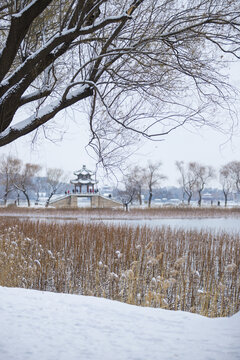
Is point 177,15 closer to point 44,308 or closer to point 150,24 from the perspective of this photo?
point 150,24

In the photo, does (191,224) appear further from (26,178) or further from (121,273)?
(26,178)

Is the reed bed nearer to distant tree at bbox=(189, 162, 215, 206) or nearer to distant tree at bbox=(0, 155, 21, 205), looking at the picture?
distant tree at bbox=(0, 155, 21, 205)

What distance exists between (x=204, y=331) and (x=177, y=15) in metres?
3.13

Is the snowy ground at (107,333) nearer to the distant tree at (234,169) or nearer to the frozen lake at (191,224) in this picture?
the frozen lake at (191,224)

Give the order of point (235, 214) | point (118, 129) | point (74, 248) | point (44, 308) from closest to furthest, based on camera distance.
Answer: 1. point (44, 308)
2. point (118, 129)
3. point (74, 248)
4. point (235, 214)

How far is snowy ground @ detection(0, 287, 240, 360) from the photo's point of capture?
1.60 meters

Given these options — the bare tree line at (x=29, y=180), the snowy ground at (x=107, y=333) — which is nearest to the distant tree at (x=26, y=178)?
the bare tree line at (x=29, y=180)

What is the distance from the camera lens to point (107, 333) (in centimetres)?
189

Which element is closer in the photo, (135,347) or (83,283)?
(135,347)

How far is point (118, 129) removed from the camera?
3.95m

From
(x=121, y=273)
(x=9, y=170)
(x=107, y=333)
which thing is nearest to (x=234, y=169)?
(x=9, y=170)

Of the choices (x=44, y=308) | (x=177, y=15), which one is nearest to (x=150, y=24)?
(x=177, y=15)

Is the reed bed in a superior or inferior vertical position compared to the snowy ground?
inferior

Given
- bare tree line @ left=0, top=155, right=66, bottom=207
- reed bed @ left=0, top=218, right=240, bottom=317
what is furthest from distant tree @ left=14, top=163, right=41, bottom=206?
reed bed @ left=0, top=218, right=240, bottom=317
